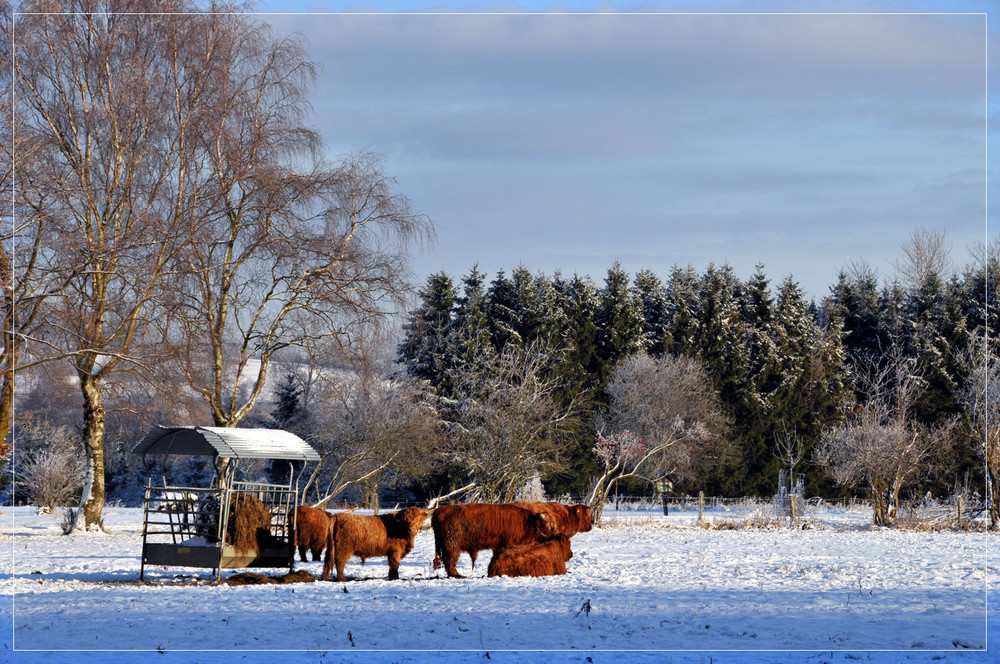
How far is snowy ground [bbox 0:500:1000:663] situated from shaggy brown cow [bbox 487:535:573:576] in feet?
1.14

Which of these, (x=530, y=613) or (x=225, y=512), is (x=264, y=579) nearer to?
(x=225, y=512)

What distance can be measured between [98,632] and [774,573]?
9632 mm

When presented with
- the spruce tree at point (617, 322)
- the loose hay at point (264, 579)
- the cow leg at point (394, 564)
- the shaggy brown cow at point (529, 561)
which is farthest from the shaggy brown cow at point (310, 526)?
the spruce tree at point (617, 322)

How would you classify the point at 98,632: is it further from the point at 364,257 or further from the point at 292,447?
the point at 364,257

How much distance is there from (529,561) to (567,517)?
2.82ft

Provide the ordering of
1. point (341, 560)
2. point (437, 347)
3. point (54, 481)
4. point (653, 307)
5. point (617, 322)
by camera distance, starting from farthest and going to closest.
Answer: point (653, 307) → point (617, 322) → point (437, 347) → point (54, 481) → point (341, 560)

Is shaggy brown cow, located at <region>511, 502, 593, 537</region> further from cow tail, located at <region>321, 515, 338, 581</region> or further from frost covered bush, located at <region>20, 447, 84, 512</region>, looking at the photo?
frost covered bush, located at <region>20, 447, 84, 512</region>

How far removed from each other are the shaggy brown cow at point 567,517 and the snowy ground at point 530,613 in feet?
2.17

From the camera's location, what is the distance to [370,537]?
537 inches

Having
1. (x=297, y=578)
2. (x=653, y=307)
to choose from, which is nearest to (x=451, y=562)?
(x=297, y=578)

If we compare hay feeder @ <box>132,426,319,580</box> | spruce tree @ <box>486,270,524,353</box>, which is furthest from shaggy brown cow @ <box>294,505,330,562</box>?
spruce tree @ <box>486,270,524,353</box>

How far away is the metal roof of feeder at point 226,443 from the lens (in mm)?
13344

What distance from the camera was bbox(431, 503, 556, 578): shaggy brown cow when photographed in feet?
44.3

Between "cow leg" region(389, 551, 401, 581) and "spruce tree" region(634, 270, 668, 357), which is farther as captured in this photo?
"spruce tree" region(634, 270, 668, 357)
